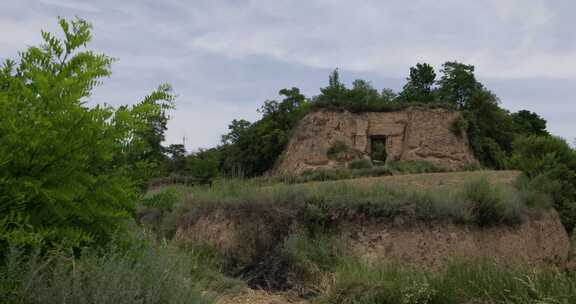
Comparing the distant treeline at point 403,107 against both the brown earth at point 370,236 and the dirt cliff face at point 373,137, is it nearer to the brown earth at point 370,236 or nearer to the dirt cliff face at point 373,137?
the dirt cliff face at point 373,137

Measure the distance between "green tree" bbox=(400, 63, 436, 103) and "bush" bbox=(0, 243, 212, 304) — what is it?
37969 millimetres

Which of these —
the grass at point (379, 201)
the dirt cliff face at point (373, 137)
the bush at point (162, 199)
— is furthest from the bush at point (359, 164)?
the bush at point (162, 199)

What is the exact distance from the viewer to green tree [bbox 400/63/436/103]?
132ft

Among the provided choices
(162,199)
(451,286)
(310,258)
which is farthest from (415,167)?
(162,199)

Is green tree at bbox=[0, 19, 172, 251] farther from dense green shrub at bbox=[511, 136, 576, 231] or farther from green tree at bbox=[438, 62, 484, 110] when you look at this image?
green tree at bbox=[438, 62, 484, 110]

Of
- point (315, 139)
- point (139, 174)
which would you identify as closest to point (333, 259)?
point (139, 174)

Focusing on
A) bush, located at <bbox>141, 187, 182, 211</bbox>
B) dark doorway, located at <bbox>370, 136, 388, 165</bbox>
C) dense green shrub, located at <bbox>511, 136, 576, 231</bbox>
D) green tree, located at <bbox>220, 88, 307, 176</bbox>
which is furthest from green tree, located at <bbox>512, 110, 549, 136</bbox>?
bush, located at <bbox>141, 187, 182, 211</bbox>

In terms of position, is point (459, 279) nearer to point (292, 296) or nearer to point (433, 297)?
point (433, 297)

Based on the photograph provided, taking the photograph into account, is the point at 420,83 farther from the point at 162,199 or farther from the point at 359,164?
the point at 162,199

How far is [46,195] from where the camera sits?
3023 millimetres

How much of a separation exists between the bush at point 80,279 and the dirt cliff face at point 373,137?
806 inches

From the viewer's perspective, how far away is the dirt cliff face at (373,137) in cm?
2498

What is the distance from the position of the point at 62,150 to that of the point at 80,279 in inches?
30.7

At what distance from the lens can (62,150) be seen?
3174mm
